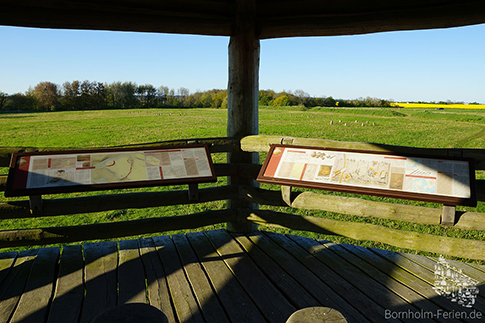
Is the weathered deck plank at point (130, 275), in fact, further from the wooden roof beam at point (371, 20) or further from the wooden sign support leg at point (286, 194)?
the wooden roof beam at point (371, 20)

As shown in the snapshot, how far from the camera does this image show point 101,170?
11.9 feet

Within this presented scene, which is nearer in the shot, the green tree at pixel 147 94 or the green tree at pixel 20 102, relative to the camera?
the green tree at pixel 20 102

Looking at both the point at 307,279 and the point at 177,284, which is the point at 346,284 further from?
the point at 177,284

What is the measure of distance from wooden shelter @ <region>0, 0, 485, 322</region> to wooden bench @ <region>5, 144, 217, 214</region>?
45cm

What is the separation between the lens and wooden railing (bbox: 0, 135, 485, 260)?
3689 mm

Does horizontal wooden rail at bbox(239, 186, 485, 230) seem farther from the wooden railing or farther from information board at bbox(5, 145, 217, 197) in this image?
information board at bbox(5, 145, 217, 197)

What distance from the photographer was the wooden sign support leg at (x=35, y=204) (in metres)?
3.68

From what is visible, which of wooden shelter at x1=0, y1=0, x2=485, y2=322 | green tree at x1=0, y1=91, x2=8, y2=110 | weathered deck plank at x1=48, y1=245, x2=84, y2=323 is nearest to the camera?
weathered deck plank at x1=48, y1=245, x2=84, y2=323

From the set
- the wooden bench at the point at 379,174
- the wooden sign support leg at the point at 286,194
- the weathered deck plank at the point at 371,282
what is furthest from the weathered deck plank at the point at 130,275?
the weathered deck plank at the point at 371,282

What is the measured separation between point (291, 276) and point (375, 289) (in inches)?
34.1

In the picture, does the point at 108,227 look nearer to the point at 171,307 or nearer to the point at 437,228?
the point at 171,307

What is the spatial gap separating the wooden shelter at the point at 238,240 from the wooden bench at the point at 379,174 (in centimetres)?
26

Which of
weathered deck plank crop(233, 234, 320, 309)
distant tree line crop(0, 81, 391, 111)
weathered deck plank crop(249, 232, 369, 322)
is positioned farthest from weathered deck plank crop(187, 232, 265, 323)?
distant tree line crop(0, 81, 391, 111)

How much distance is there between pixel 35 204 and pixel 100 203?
26.6 inches
